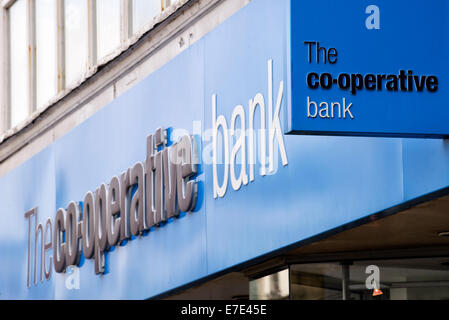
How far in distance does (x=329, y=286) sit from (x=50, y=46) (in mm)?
7741

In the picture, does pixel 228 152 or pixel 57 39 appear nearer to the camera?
pixel 228 152

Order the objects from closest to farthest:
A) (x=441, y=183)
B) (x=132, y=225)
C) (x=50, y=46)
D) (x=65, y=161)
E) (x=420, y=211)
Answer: (x=441, y=183) → (x=420, y=211) → (x=132, y=225) → (x=65, y=161) → (x=50, y=46)

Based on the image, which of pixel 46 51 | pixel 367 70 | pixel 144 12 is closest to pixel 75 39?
pixel 46 51

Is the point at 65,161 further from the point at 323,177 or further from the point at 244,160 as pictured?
A: the point at 323,177

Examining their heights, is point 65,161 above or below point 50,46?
below

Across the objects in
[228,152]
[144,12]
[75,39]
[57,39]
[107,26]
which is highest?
[57,39]

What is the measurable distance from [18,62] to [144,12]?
189 inches

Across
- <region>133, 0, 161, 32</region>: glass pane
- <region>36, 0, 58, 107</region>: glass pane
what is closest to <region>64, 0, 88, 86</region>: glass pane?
<region>36, 0, 58, 107</region>: glass pane

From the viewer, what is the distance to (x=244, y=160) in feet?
42.5

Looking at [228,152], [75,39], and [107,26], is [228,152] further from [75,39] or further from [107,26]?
[75,39]

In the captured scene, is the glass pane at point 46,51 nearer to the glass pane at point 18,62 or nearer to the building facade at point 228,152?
the building facade at point 228,152

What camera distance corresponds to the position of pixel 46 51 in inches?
766

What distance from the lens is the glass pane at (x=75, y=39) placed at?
59.4ft
